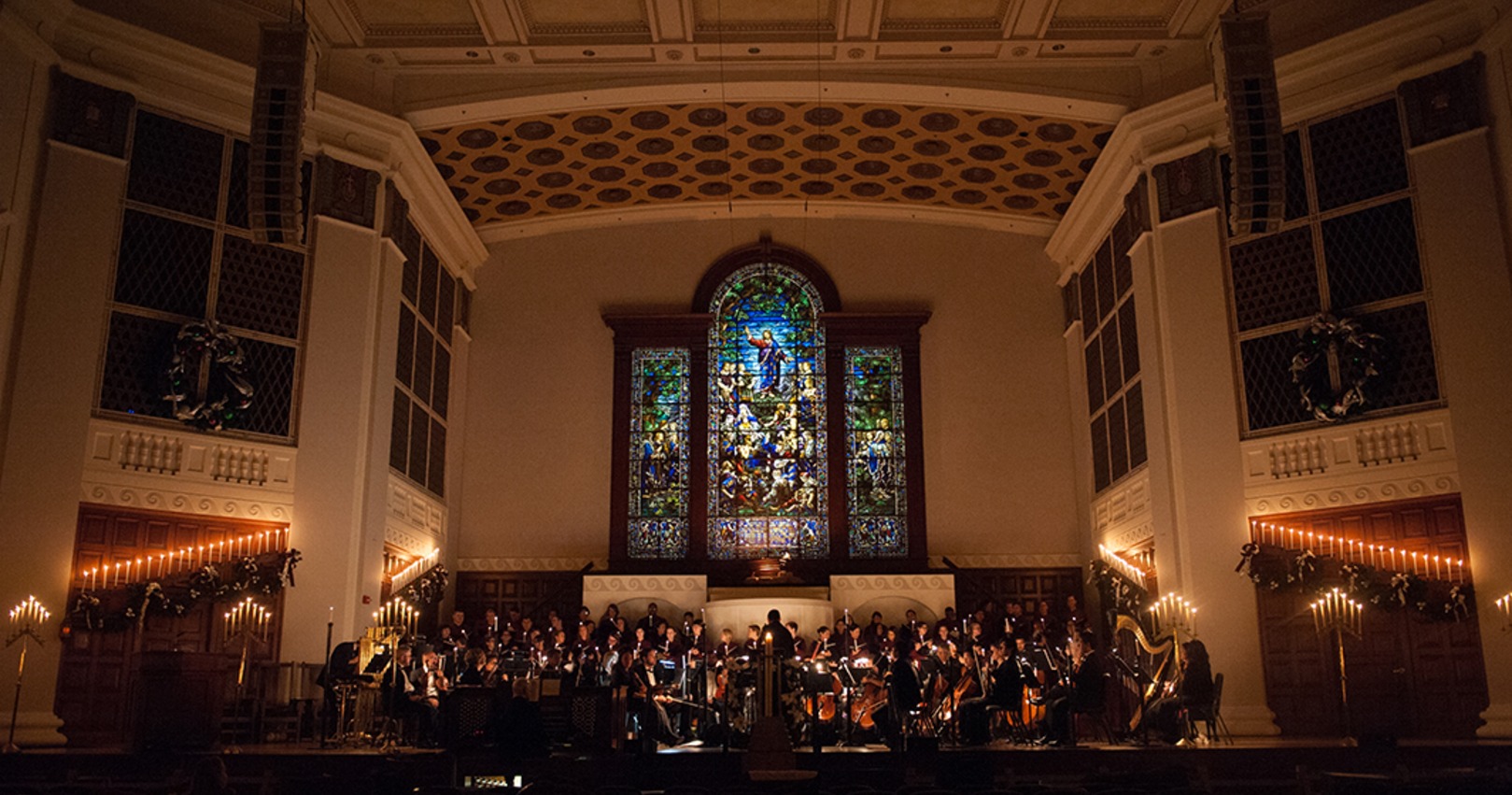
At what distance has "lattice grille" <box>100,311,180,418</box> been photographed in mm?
12445

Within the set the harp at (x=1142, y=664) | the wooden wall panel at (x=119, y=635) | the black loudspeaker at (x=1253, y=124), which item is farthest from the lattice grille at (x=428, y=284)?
the black loudspeaker at (x=1253, y=124)

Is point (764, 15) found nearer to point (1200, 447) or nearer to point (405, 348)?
point (405, 348)

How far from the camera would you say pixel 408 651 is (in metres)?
12.8

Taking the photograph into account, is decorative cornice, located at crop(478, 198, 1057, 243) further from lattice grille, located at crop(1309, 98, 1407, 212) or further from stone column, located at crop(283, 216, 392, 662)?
lattice grille, located at crop(1309, 98, 1407, 212)

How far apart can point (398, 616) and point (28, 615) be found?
4502mm

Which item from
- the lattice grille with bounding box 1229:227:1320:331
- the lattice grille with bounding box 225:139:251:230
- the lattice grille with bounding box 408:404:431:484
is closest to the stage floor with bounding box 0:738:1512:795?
the lattice grille with bounding box 1229:227:1320:331

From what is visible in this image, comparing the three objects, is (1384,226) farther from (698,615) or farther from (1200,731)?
(698,615)

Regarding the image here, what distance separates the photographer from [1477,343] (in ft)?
39.6

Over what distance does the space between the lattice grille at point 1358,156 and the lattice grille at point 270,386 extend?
11.5m

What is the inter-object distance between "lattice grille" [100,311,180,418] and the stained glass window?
28.0 ft

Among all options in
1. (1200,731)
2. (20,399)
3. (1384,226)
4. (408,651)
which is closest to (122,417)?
(20,399)

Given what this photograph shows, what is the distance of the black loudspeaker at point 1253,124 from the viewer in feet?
33.0

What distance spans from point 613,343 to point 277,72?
960cm

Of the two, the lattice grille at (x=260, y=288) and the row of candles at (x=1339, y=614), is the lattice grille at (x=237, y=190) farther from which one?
the row of candles at (x=1339, y=614)
